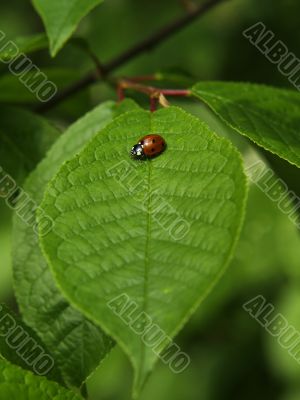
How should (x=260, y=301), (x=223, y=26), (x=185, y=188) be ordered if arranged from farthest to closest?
1. (x=223, y=26)
2. (x=260, y=301)
3. (x=185, y=188)

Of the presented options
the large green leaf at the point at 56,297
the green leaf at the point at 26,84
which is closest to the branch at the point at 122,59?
the green leaf at the point at 26,84

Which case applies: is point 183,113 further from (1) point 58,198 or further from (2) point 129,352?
(2) point 129,352

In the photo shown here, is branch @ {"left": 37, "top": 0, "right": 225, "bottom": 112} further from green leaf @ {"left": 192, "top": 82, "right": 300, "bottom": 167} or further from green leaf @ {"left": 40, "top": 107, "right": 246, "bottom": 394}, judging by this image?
green leaf @ {"left": 40, "top": 107, "right": 246, "bottom": 394}

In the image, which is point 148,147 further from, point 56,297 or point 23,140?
point 23,140

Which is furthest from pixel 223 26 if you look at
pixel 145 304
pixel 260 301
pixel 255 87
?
pixel 145 304

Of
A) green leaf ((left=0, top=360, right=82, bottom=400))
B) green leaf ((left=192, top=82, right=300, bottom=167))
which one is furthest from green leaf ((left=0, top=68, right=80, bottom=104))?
green leaf ((left=0, top=360, right=82, bottom=400))

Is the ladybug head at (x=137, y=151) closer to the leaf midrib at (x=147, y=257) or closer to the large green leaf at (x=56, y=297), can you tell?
the leaf midrib at (x=147, y=257)
